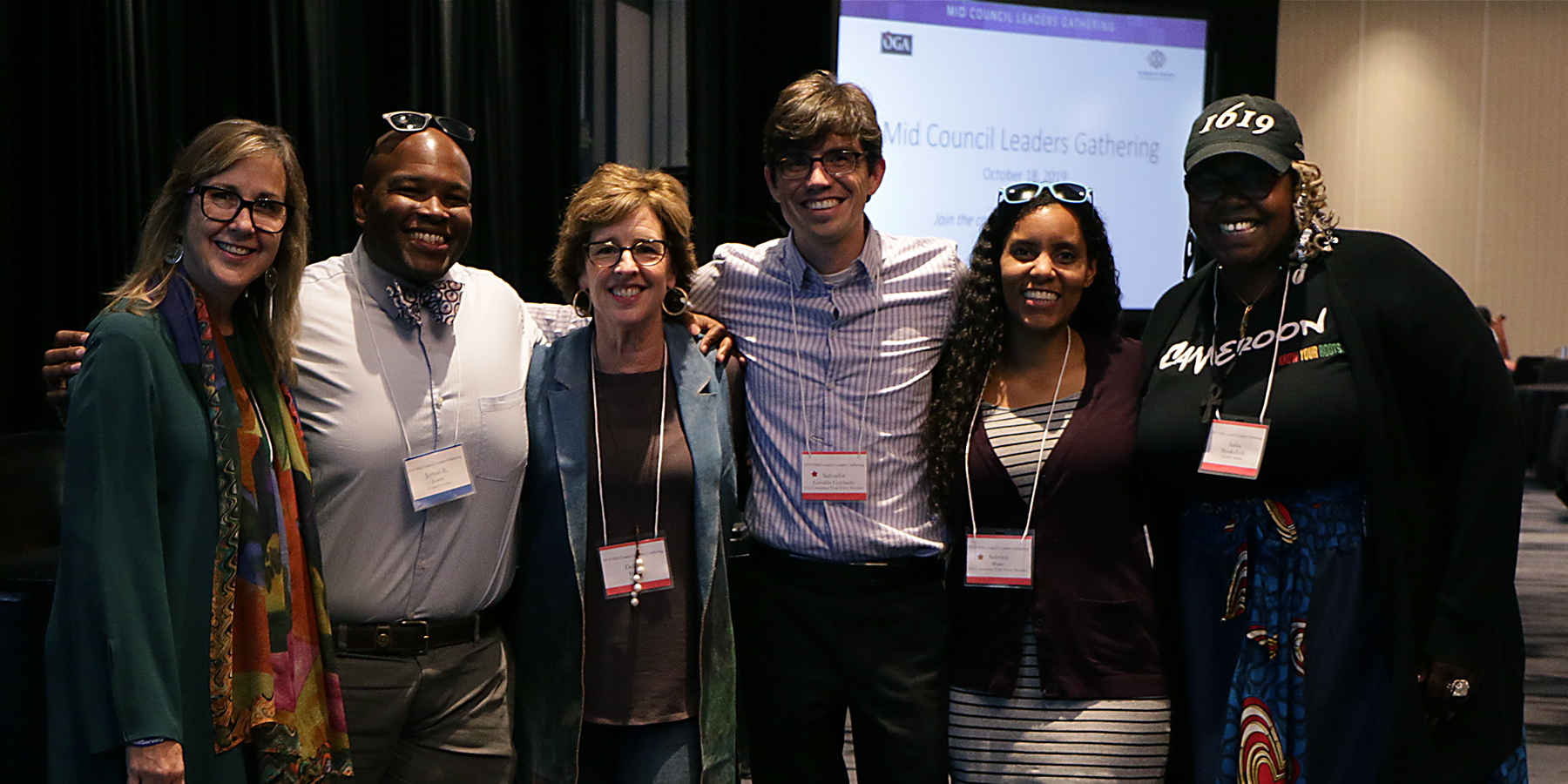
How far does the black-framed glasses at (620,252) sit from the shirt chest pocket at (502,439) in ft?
1.03

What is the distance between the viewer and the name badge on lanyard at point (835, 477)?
7.14 ft

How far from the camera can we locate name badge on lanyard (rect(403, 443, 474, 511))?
1927 millimetres

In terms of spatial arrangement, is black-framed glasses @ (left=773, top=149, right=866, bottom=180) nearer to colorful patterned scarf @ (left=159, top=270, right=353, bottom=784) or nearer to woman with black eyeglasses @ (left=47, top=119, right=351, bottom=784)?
woman with black eyeglasses @ (left=47, top=119, right=351, bottom=784)

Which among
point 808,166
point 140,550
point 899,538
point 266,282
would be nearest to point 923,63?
point 808,166

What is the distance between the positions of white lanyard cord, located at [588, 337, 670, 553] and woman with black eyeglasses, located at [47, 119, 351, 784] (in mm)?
492

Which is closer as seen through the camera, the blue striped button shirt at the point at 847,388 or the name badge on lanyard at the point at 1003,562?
the name badge on lanyard at the point at 1003,562

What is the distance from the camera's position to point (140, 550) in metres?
1.57

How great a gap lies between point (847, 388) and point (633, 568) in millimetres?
576

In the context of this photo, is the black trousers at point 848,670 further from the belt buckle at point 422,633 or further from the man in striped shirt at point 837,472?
the belt buckle at point 422,633

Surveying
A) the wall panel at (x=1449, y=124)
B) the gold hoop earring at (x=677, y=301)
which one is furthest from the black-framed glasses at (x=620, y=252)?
the wall panel at (x=1449, y=124)

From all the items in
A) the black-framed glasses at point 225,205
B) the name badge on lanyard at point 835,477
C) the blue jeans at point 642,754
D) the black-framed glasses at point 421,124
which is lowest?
the blue jeans at point 642,754

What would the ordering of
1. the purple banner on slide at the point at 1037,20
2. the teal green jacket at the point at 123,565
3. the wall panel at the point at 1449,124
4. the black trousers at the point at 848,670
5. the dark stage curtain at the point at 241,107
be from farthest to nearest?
the wall panel at the point at 1449,124 < the purple banner on slide at the point at 1037,20 < the dark stage curtain at the point at 241,107 < the black trousers at the point at 848,670 < the teal green jacket at the point at 123,565

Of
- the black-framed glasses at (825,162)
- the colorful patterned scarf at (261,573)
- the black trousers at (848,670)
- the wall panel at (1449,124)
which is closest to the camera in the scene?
the colorful patterned scarf at (261,573)

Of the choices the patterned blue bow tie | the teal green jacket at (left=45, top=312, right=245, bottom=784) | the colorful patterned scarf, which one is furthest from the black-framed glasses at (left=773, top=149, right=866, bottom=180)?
the teal green jacket at (left=45, top=312, right=245, bottom=784)
